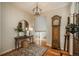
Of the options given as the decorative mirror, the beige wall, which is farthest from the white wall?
the beige wall

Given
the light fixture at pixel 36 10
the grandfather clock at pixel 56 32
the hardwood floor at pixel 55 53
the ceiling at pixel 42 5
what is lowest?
the hardwood floor at pixel 55 53

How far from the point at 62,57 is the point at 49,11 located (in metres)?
0.94

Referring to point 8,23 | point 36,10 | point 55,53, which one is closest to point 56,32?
point 55,53

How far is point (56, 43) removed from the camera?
2.01 metres

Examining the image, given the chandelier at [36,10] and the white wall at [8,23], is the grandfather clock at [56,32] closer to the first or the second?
the chandelier at [36,10]

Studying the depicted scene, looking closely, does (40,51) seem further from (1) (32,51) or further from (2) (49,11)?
(2) (49,11)

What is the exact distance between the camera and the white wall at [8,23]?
192 cm

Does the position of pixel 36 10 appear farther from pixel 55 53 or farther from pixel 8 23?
pixel 55 53

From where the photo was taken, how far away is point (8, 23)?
1.92m

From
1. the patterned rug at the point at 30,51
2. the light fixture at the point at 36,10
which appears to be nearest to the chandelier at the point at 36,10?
the light fixture at the point at 36,10

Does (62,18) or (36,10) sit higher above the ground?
(36,10)

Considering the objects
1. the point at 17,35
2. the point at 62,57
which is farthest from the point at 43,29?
the point at 62,57

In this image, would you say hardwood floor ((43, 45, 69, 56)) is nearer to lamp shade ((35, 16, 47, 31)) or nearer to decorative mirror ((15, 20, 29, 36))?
lamp shade ((35, 16, 47, 31))

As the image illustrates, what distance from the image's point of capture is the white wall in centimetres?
192
